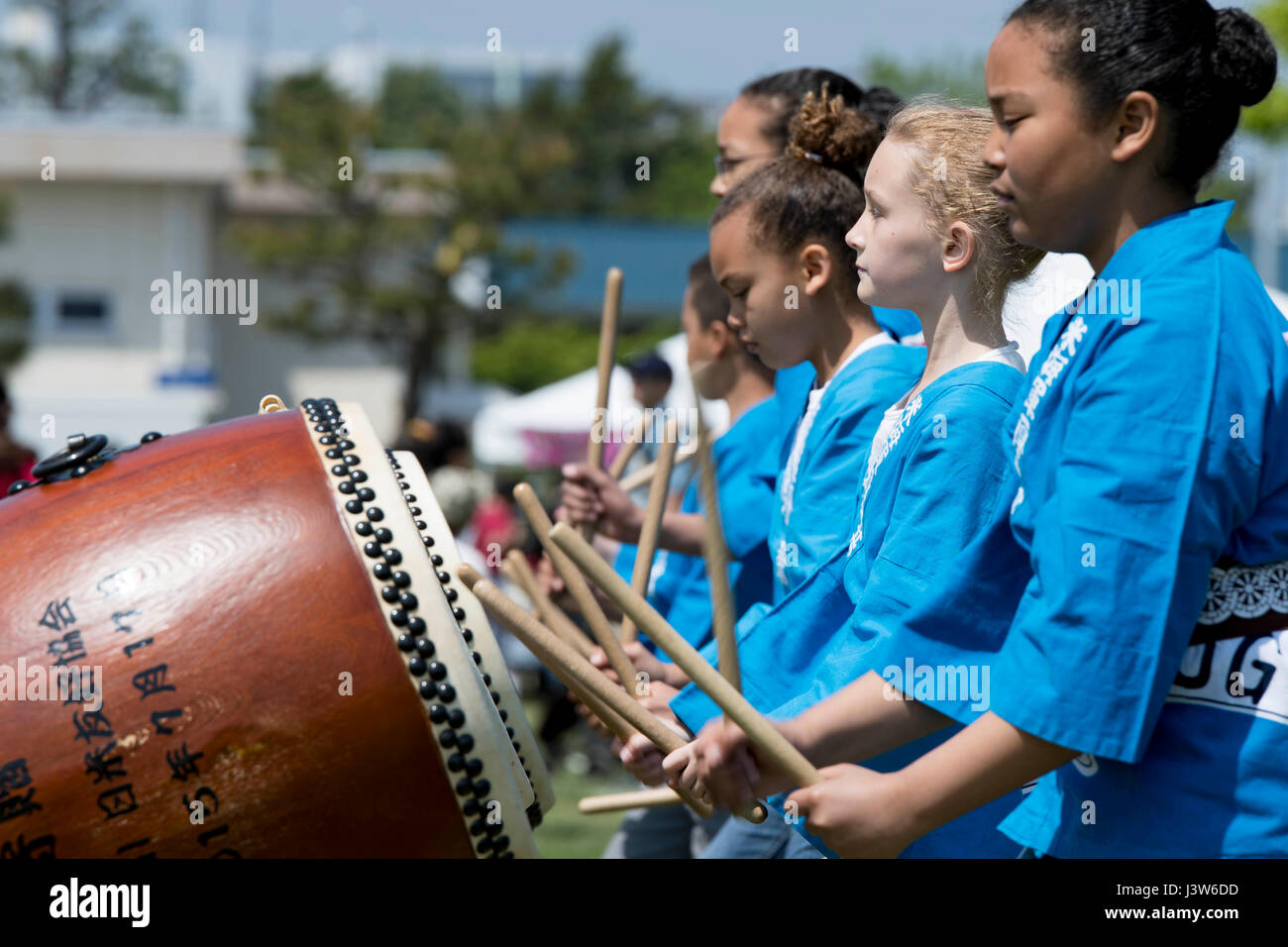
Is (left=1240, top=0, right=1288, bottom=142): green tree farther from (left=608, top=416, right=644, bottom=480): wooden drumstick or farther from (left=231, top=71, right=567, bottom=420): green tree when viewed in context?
(left=231, top=71, right=567, bottom=420): green tree

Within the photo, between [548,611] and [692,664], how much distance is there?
917 mm

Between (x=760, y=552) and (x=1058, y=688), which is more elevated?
(x=1058, y=688)

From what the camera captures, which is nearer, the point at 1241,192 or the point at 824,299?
the point at 824,299

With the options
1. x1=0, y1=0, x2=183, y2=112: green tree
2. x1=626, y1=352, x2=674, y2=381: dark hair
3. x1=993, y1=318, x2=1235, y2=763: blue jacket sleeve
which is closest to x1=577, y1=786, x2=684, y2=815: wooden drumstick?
x1=993, y1=318, x2=1235, y2=763: blue jacket sleeve

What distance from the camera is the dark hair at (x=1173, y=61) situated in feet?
4.22

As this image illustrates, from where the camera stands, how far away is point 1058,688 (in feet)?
3.92

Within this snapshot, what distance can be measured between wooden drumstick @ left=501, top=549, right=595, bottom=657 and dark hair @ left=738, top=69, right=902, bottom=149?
3.03 ft

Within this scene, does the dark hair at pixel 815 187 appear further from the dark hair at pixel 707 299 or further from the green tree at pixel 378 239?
the green tree at pixel 378 239

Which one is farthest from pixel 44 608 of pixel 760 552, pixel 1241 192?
pixel 1241 192

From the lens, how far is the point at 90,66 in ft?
114

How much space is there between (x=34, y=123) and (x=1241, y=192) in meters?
25.1

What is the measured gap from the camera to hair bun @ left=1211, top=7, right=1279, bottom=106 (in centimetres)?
131
